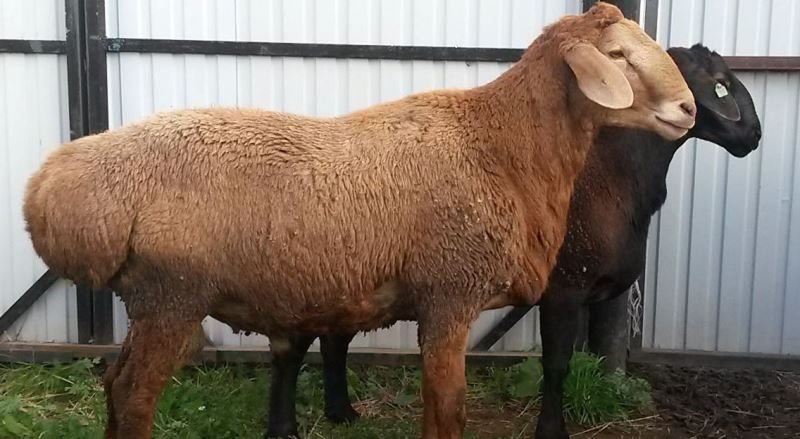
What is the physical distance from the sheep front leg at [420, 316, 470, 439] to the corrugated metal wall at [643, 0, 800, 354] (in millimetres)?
2767

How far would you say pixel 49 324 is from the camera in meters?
5.82

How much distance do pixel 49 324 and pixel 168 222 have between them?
120 inches

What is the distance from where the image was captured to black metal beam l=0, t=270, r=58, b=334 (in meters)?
5.71

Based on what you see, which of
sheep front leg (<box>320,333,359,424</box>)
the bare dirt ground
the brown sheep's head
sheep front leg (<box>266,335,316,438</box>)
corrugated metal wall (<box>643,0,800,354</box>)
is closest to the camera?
the brown sheep's head

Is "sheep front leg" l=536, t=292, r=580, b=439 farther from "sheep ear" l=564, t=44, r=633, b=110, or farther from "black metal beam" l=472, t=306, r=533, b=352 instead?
"sheep ear" l=564, t=44, r=633, b=110

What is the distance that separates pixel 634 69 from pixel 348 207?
4.28 feet

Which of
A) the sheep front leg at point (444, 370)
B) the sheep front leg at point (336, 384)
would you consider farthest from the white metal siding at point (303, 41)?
the sheep front leg at point (444, 370)

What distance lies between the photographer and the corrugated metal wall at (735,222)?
5.63 meters

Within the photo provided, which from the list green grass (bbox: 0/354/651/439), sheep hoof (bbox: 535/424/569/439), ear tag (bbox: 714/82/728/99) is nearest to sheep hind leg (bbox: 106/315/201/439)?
green grass (bbox: 0/354/651/439)

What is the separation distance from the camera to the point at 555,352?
4.59m

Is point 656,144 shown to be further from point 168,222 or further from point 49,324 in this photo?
point 49,324

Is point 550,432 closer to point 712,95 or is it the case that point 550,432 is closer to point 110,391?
point 712,95

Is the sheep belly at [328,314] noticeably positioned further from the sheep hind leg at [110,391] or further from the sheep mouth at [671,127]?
the sheep mouth at [671,127]

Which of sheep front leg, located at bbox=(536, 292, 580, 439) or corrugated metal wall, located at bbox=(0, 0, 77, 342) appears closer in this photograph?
sheep front leg, located at bbox=(536, 292, 580, 439)
